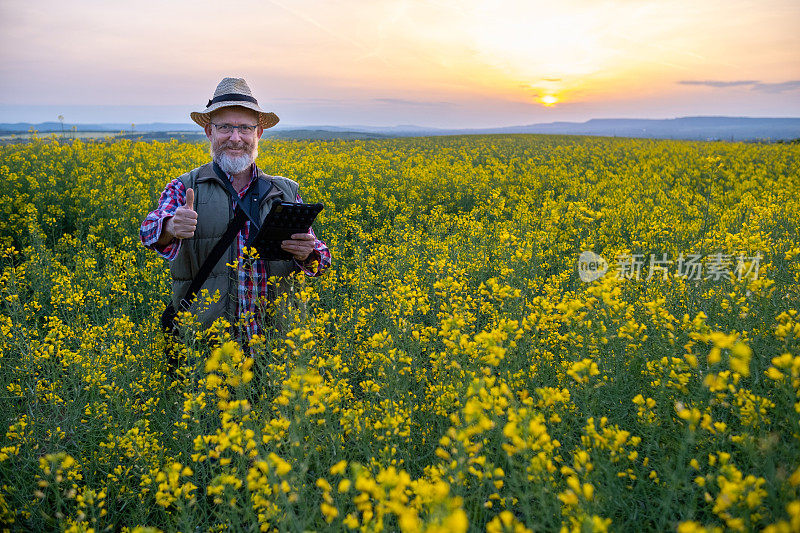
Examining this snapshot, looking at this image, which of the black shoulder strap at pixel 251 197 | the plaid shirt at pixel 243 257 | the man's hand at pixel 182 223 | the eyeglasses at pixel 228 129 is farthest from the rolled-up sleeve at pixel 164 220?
the eyeglasses at pixel 228 129

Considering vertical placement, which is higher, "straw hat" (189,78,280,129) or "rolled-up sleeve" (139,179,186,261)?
"straw hat" (189,78,280,129)

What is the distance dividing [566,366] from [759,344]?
3.64 feet

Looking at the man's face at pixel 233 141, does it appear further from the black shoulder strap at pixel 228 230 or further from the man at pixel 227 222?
the black shoulder strap at pixel 228 230

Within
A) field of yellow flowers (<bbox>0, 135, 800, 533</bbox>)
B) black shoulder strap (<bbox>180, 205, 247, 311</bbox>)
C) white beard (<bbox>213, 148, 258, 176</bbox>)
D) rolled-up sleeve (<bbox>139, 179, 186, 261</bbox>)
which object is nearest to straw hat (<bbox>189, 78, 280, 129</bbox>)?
white beard (<bbox>213, 148, 258, 176</bbox>)

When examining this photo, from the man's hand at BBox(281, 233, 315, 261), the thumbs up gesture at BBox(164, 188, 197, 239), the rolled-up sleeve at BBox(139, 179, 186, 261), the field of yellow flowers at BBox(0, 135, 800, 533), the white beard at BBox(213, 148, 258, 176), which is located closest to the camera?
the field of yellow flowers at BBox(0, 135, 800, 533)

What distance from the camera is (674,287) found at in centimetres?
368

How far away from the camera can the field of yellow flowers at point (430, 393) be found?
1679mm

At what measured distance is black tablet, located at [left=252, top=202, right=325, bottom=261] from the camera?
9.21 ft

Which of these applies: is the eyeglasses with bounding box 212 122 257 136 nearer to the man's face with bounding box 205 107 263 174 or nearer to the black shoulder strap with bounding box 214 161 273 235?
the man's face with bounding box 205 107 263 174

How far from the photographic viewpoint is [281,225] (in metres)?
2.90

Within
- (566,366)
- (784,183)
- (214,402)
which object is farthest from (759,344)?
(784,183)

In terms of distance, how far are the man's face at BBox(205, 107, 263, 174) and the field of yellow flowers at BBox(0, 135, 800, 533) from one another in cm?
102

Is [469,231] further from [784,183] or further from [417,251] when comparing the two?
[784,183]

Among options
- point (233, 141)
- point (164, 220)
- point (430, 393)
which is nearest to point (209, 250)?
point (164, 220)
